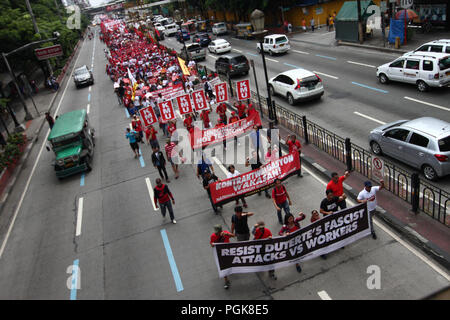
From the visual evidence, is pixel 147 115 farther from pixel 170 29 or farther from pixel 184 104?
pixel 170 29

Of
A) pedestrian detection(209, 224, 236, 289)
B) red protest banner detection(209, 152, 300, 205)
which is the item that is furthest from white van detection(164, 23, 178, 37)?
pedestrian detection(209, 224, 236, 289)

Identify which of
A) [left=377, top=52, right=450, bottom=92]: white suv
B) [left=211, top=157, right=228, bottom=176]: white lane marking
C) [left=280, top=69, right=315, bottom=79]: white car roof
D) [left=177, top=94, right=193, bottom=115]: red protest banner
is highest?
[left=177, top=94, right=193, bottom=115]: red protest banner

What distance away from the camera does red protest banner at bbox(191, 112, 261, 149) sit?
16062mm

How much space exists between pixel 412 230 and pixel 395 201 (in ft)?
4.60

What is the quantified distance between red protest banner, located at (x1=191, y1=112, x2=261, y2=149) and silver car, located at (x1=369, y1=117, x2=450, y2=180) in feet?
18.3

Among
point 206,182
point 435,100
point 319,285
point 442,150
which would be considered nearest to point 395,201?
point 442,150

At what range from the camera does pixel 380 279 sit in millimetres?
7934

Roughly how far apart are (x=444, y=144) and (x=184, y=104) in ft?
37.8

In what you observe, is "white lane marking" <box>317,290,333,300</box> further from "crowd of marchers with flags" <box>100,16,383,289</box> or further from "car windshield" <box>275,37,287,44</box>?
"car windshield" <box>275,37,287,44</box>

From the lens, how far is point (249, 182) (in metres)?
11.4

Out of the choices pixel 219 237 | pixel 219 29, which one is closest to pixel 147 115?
pixel 219 237

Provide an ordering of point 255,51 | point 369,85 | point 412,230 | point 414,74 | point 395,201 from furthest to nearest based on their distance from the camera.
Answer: point 255,51 < point 369,85 < point 414,74 < point 395,201 < point 412,230

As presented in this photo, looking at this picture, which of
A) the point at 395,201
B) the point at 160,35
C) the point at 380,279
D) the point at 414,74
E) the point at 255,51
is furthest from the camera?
the point at 160,35

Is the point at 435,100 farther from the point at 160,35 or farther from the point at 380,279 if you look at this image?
the point at 160,35
